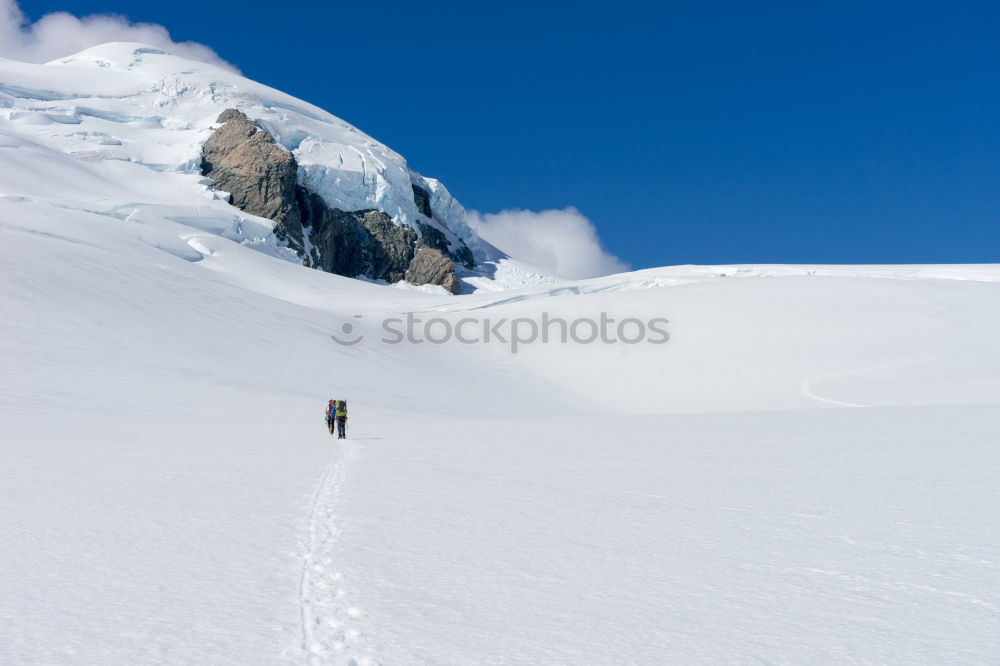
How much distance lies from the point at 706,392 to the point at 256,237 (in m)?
54.0

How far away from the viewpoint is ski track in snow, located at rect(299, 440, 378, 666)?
11.1ft

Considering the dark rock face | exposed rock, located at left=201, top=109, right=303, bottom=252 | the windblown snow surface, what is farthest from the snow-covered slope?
the windblown snow surface

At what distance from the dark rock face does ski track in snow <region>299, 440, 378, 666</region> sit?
3101 inches

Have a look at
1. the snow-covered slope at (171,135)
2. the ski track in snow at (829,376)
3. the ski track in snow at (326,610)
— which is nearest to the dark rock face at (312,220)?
the snow-covered slope at (171,135)

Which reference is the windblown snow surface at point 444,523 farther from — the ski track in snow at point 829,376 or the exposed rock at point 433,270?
the exposed rock at point 433,270

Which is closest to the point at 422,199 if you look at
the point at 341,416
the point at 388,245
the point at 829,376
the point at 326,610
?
the point at 388,245

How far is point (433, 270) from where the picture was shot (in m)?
92.2

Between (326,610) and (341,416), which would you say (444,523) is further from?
(341,416)

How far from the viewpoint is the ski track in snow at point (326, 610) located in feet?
11.1

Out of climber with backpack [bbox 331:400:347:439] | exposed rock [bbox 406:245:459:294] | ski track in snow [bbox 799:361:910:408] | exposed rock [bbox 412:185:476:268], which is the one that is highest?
exposed rock [bbox 412:185:476:268]

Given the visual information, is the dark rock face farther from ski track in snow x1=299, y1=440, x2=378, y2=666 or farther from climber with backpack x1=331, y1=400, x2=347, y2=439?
ski track in snow x1=299, y1=440, x2=378, y2=666

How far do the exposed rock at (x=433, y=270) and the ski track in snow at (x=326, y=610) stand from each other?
85335 millimetres

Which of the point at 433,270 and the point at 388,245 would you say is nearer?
the point at 433,270

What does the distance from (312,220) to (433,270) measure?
16.5 meters
